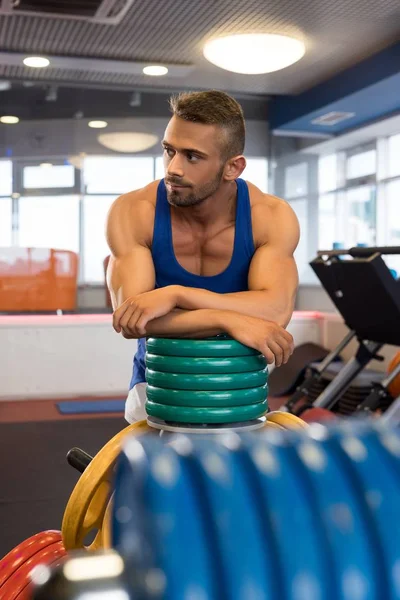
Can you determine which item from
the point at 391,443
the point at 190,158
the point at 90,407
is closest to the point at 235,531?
the point at 391,443

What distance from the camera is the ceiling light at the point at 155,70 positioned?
681 cm

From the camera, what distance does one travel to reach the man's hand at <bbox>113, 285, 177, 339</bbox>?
151 cm

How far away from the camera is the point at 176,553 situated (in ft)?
1.68

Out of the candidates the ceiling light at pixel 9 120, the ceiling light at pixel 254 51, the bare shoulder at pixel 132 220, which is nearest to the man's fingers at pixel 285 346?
the bare shoulder at pixel 132 220

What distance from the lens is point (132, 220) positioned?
6.08 feet

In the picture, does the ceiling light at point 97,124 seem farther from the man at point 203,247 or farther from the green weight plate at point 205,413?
the green weight plate at point 205,413

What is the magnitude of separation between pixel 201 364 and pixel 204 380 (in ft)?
0.11

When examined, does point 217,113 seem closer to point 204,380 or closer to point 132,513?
point 204,380

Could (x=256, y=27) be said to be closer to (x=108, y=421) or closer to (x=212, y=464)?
(x=108, y=421)

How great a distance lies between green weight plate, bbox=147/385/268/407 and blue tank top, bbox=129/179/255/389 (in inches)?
17.2

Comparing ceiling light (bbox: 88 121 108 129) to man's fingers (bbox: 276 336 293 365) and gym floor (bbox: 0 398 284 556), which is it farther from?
man's fingers (bbox: 276 336 293 365)

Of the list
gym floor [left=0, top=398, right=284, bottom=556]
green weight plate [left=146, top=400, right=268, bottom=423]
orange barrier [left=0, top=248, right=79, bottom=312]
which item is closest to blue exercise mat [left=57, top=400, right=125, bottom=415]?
gym floor [left=0, top=398, right=284, bottom=556]

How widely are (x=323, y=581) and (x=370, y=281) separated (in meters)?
3.22

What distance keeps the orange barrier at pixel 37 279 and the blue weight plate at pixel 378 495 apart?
590cm
